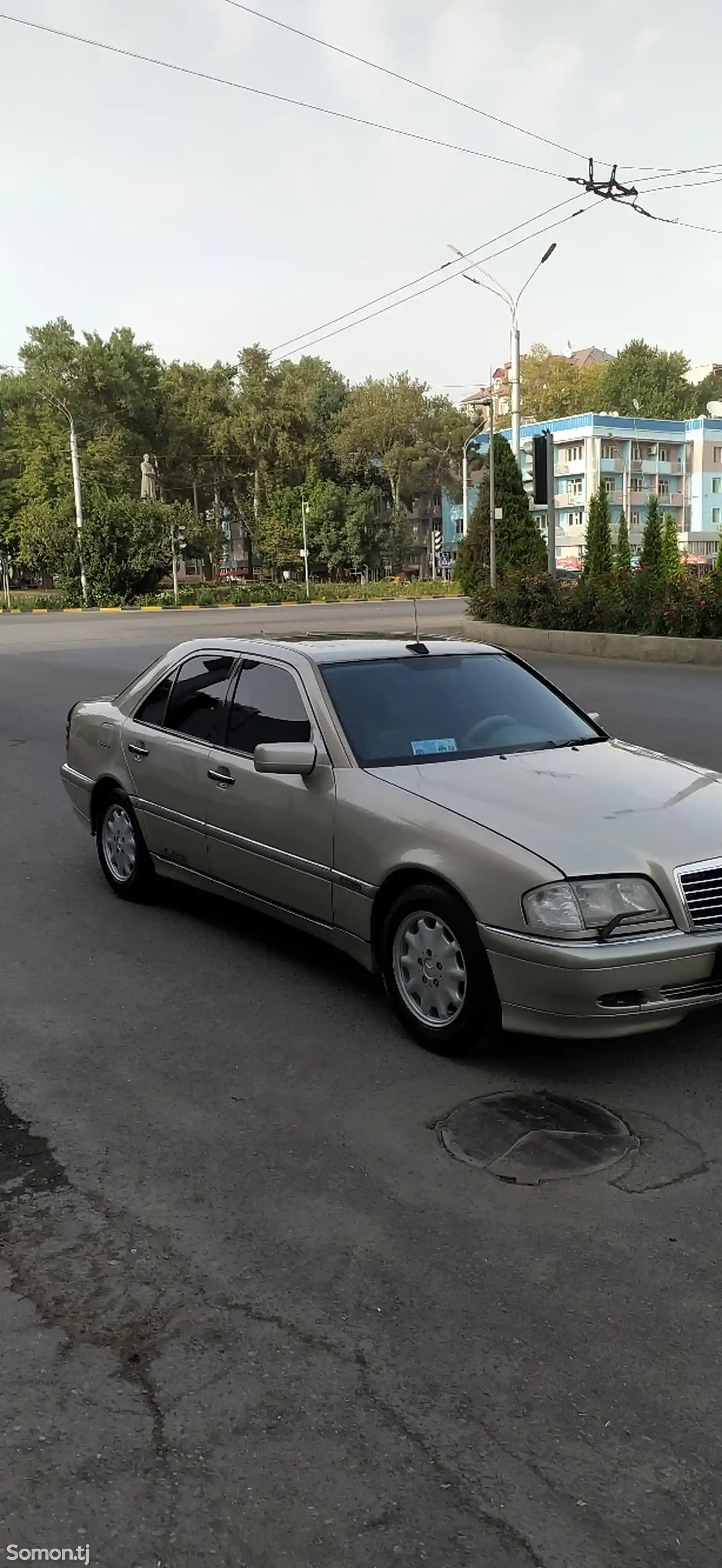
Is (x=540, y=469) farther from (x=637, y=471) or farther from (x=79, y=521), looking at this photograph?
(x=637, y=471)

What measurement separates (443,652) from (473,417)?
93318mm

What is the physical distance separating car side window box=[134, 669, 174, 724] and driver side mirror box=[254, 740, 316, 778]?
1449mm

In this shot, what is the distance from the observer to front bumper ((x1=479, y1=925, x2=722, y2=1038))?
4090 mm

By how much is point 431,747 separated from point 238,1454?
3.20 metres

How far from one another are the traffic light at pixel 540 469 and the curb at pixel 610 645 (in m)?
2.52

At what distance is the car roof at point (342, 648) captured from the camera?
5.75 meters

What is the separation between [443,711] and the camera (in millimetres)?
5508

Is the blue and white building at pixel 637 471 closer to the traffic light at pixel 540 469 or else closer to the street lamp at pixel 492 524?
the street lamp at pixel 492 524

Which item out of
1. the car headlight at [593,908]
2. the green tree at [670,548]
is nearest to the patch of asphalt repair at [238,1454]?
the car headlight at [593,908]

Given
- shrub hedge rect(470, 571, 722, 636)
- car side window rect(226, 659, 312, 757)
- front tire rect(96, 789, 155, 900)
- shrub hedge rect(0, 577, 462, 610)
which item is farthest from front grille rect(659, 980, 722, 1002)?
shrub hedge rect(0, 577, 462, 610)

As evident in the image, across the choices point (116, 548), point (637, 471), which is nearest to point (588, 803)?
point (116, 548)

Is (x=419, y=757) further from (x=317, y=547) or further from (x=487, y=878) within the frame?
(x=317, y=547)

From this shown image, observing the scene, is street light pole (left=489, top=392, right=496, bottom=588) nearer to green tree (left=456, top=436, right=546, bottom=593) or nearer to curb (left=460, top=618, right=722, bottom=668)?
green tree (left=456, top=436, right=546, bottom=593)

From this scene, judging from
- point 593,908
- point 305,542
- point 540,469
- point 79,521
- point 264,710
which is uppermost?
point 79,521
